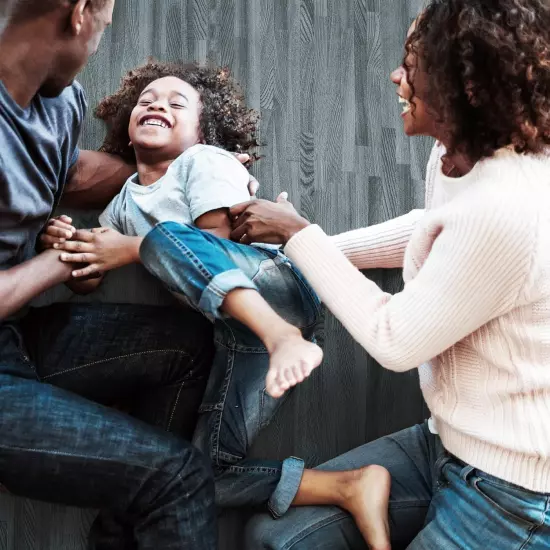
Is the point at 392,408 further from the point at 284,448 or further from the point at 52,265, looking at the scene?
the point at 52,265

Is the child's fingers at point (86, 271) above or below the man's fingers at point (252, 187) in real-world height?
below

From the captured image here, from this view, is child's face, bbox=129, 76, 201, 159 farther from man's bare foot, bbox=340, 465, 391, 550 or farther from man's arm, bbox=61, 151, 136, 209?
man's bare foot, bbox=340, 465, 391, 550

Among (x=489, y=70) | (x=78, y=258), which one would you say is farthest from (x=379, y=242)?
(x=78, y=258)

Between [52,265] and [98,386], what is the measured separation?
11.5 inches

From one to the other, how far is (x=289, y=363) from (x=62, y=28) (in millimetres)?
786

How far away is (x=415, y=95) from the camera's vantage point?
113 cm

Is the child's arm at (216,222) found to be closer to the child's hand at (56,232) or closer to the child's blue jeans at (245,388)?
the child's blue jeans at (245,388)

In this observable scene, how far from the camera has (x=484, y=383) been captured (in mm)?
1111

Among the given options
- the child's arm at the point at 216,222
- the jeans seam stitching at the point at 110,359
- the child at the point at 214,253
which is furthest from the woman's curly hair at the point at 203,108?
the jeans seam stitching at the point at 110,359

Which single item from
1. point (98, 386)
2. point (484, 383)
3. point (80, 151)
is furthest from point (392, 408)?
point (80, 151)

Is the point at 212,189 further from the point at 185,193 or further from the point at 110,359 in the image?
the point at 110,359

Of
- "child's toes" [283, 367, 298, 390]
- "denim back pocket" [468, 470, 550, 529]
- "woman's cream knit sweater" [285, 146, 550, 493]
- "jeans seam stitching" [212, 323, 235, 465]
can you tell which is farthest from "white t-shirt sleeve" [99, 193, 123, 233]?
"denim back pocket" [468, 470, 550, 529]

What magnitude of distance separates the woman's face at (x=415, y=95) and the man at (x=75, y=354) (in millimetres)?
625

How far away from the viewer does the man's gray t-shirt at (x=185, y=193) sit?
146cm
